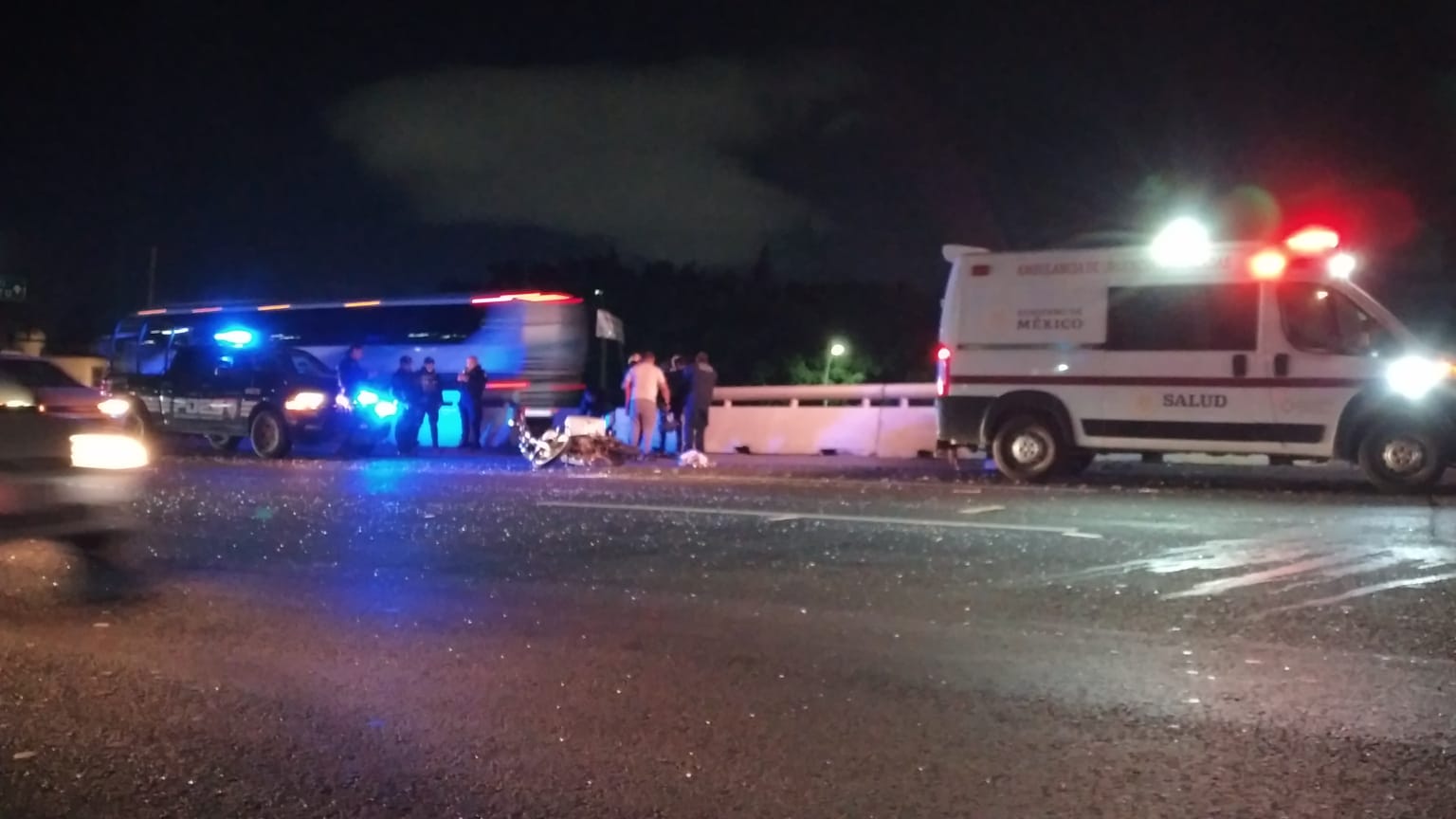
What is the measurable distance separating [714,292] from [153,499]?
64.3m

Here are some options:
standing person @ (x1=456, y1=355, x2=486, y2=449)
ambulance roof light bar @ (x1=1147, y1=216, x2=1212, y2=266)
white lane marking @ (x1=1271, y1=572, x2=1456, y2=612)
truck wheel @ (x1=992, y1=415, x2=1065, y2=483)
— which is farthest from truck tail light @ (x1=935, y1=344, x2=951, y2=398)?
standing person @ (x1=456, y1=355, x2=486, y2=449)

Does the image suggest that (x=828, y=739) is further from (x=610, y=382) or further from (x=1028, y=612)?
(x=610, y=382)

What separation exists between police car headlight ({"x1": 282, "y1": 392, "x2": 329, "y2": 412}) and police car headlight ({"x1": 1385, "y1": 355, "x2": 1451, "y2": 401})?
45.6ft

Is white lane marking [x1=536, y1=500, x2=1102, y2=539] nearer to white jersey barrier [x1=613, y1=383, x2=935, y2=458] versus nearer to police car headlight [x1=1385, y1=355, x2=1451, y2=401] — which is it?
police car headlight [x1=1385, y1=355, x2=1451, y2=401]

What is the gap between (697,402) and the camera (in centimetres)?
2067

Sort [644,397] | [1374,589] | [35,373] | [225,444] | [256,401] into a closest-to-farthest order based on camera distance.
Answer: [1374,589] → [35,373] → [644,397] → [256,401] → [225,444]

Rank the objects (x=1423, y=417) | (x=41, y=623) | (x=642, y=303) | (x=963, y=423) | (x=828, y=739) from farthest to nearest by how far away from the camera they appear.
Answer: (x=642, y=303) → (x=963, y=423) → (x=1423, y=417) → (x=41, y=623) → (x=828, y=739)

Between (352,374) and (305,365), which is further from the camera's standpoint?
(352,374)

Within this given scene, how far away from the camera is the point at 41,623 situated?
24.7 feet

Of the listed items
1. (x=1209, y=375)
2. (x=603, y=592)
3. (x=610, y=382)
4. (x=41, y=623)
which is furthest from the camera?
(x=610, y=382)

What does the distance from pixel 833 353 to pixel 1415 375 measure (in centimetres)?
5234

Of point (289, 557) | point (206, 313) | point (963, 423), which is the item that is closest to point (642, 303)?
point (206, 313)

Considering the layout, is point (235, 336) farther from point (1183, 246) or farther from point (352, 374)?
point (1183, 246)

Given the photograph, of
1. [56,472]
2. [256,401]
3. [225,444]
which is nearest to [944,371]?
[56,472]
